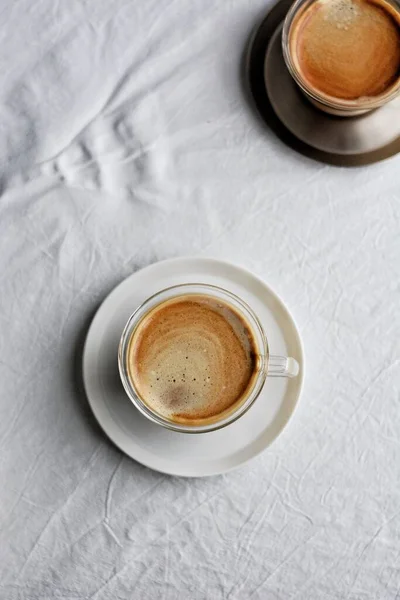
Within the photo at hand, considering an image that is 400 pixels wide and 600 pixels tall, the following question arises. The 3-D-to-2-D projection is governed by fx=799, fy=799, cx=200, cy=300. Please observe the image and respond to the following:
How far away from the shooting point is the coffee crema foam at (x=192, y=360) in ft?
4.04

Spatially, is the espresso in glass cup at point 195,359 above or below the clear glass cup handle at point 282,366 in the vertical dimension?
below

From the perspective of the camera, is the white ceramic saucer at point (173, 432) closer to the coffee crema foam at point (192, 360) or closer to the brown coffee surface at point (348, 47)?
the coffee crema foam at point (192, 360)

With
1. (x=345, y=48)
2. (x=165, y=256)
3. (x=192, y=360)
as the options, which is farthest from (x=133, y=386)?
(x=345, y=48)

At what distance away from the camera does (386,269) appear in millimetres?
1309

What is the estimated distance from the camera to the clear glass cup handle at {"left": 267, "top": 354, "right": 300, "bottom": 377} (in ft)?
4.00

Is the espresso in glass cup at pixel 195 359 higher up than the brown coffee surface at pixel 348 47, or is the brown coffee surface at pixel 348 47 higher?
the brown coffee surface at pixel 348 47

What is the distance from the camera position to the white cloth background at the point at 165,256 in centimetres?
129

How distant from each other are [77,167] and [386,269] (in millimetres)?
538

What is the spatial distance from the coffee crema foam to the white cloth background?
108mm

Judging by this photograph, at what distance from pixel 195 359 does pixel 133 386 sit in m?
0.10

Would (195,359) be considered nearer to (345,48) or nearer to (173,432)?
(173,432)

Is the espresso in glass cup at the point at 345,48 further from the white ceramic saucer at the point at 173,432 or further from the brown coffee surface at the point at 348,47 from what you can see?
the white ceramic saucer at the point at 173,432

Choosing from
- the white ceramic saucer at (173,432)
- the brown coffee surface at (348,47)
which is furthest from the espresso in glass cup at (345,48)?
the white ceramic saucer at (173,432)

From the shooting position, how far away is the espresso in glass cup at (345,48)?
1.27 m
